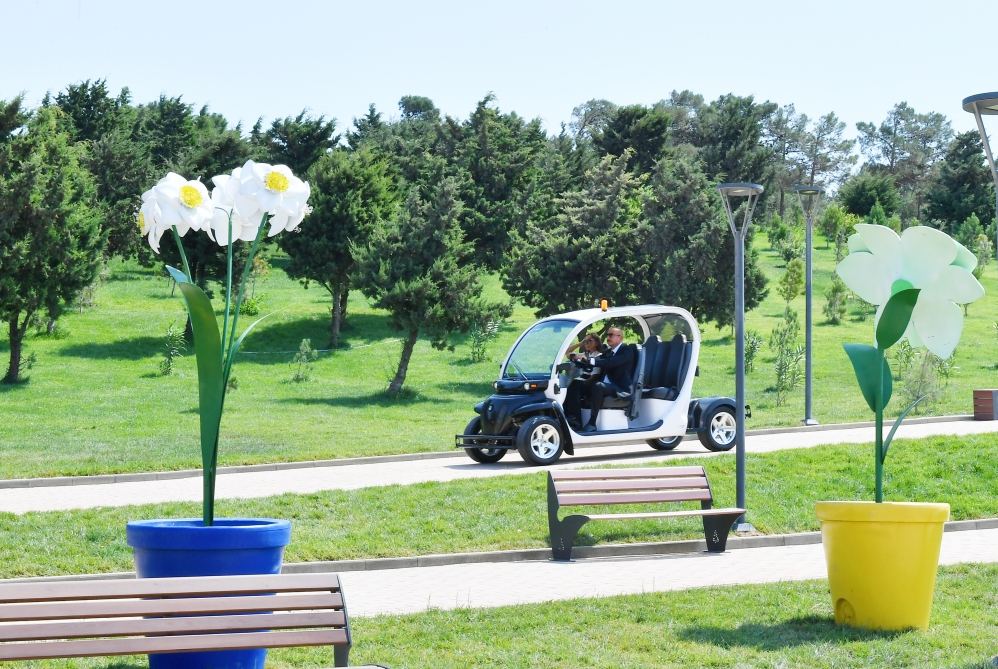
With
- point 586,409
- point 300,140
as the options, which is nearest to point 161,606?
point 586,409

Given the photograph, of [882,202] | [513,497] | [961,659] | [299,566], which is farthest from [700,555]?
[882,202]

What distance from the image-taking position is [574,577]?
974 cm

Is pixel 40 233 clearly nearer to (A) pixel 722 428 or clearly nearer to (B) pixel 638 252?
(B) pixel 638 252

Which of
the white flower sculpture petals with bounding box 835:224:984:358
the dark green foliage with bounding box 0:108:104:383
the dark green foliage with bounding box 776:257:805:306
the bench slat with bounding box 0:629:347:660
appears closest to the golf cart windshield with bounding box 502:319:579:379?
the white flower sculpture petals with bounding box 835:224:984:358

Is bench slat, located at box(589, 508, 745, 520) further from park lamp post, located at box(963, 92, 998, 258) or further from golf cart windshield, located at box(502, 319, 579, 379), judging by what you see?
golf cart windshield, located at box(502, 319, 579, 379)

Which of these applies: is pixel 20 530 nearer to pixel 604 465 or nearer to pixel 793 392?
pixel 604 465

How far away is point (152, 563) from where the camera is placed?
5.70 meters

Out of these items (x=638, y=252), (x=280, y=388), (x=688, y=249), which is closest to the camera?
(x=280, y=388)

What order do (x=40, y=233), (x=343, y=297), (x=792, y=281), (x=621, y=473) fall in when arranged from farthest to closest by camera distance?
(x=792, y=281) < (x=343, y=297) < (x=40, y=233) < (x=621, y=473)

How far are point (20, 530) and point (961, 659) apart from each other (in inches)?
309

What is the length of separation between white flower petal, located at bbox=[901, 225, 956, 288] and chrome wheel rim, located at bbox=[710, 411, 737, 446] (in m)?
10.9

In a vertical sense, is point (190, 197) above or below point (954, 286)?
above

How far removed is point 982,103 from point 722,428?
11912 millimetres

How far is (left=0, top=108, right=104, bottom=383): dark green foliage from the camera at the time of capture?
29.2m
